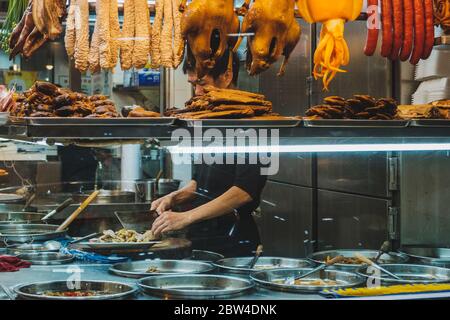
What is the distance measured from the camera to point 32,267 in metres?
2.89

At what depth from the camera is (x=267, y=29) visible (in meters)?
2.97

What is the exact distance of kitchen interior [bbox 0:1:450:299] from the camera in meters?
3.85

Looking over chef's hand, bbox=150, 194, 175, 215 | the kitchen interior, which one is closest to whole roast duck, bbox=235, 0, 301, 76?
the kitchen interior

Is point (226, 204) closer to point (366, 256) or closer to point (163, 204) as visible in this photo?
point (163, 204)

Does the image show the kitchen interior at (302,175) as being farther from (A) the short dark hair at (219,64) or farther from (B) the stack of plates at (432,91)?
(A) the short dark hair at (219,64)

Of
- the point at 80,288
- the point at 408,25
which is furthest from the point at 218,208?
the point at 408,25

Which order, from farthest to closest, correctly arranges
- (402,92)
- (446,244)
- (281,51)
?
(402,92), (446,244), (281,51)

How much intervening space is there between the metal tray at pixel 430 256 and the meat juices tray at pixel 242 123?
1.01m

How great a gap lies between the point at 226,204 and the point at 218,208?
5 centimetres

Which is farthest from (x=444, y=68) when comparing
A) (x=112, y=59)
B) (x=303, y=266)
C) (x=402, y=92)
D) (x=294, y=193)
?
(x=112, y=59)

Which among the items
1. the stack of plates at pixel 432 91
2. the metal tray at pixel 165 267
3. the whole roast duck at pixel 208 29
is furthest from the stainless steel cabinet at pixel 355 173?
the metal tray at pixel 165 267

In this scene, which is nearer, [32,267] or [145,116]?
[145,116]
